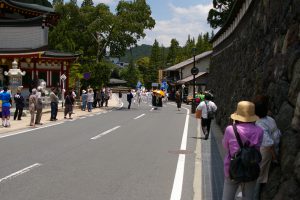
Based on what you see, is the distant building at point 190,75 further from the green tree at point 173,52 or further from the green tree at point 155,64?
the green tree at point 173,52

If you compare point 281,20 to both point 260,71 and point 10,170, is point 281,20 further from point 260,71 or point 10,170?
point 10,170

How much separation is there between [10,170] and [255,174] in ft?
21.5

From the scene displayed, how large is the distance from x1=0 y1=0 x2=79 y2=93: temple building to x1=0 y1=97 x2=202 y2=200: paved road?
18125 millimetres

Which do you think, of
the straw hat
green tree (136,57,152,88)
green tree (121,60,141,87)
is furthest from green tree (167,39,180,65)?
the straw hat

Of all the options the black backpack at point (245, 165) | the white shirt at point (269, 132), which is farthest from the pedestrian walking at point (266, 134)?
the black backpack at point (245, 165)

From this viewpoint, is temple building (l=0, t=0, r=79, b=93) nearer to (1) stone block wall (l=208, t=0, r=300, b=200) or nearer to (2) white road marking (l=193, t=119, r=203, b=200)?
(2) white road marking (l=193, t=119, r=203, b=200)

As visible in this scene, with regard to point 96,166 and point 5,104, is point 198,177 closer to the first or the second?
point 96,166

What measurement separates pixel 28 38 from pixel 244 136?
34.7 metres

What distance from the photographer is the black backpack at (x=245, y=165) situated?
5301 mm

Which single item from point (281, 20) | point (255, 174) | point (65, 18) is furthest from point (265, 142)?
point (65, 18)

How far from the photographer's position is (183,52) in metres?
137

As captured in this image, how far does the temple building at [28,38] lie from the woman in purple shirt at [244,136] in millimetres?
29073

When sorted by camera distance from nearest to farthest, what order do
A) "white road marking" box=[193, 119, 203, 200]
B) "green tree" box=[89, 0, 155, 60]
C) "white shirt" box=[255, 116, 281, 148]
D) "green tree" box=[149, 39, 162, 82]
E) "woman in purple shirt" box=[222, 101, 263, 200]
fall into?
"woman in purple shirt" box=[222, 101, 263, 200], "white shirt" box=[255, 116, 281, 148], "white road marking" box=[193, 119, 203, 200], "green tree" box=[89, 0, 155, 60], "green tree" box=[149, 39, 162, 82]

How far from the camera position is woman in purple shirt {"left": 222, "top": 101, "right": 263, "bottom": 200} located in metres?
5.47
